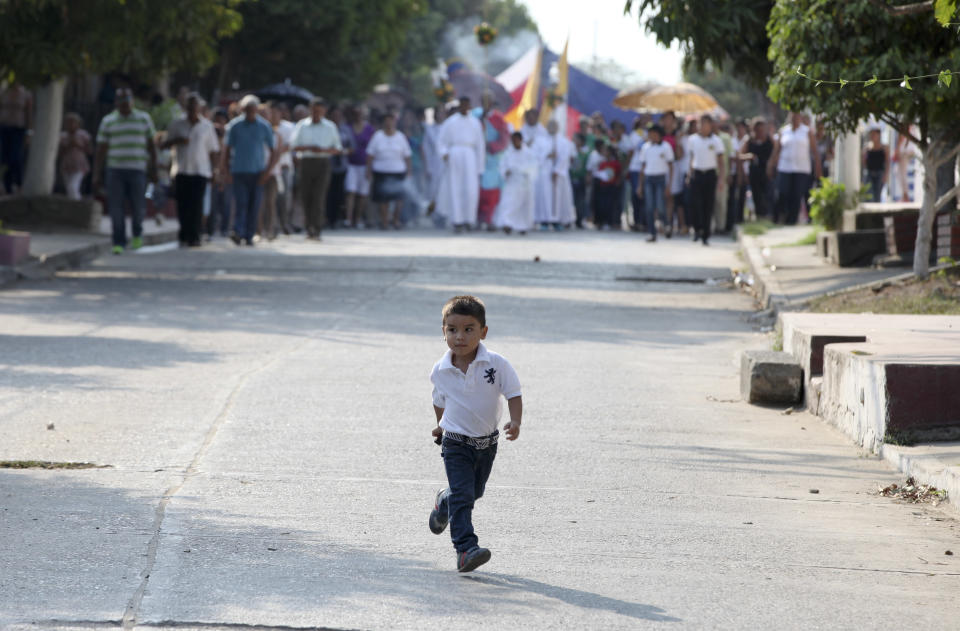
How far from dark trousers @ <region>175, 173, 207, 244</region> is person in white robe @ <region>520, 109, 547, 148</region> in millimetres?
8002

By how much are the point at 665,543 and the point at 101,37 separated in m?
12.9

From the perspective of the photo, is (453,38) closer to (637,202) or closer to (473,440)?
(637,202)

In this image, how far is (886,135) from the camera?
27281 millimetres

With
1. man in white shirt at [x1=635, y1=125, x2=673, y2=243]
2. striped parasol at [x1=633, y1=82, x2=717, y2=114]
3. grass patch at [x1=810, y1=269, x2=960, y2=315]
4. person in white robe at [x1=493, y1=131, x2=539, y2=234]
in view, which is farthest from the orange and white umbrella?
grass patch at [x1=810, y1=269, x2=960, y2=315]

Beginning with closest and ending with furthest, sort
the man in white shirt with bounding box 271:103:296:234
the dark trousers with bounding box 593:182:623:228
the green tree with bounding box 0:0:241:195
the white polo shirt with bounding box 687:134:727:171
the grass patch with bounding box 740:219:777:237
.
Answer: the green tree with bounding box 0:0:241:195 < the man in white shirt with bounding box 271:103:296:234 < the white polo shirt with bounding box 687:134:727:171 < the grass patch with bounding box 740:219:777:237 < the dark trousers with bounding box 593:182:623:228

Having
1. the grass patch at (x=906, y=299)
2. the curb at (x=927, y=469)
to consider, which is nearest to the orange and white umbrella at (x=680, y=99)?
the grass patch at (x=906, y=299)

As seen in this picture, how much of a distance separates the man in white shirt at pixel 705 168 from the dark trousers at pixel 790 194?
3072mm

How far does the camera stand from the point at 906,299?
481 inches

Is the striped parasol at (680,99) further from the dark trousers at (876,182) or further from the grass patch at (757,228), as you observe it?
the dark trousers at (876,182)

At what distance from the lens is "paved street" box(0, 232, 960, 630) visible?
4.92 metres

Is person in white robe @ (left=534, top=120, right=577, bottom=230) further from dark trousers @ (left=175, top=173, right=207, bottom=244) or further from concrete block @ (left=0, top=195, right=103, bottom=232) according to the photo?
concrete block @ (left=0, top=195, right=103, bottom=232)

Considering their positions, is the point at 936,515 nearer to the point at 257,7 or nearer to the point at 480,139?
the point at 480,139

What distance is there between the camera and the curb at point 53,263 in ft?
53.2

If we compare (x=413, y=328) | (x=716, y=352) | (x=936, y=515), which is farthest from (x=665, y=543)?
(x=413, y=328)
